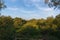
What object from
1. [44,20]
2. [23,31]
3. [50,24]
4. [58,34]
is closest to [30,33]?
[23,31]

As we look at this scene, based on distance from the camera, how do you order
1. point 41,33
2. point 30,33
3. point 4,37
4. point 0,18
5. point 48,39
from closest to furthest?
point 4,37 → point 48,39 → point 30,33 → point 41,33 → point 0,18

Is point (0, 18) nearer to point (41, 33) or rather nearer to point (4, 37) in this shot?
point (41, 33)

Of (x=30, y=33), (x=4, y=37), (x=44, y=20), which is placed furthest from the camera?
(x=44, y=20)

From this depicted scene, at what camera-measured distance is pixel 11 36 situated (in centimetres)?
2083

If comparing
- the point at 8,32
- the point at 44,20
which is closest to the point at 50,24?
the point at 44,20

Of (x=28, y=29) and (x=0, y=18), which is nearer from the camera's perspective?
(x=28, y=29)

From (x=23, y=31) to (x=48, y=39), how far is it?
7161mm

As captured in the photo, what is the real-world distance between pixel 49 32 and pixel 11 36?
1231 centimetres

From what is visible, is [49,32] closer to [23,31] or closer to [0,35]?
[23,31]

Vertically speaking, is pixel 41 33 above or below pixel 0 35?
below

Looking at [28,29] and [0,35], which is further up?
[0,35]

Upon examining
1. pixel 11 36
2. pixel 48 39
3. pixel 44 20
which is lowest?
pixel 44 20


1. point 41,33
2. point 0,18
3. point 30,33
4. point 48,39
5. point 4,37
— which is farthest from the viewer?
point 0,18

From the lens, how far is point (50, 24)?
3588cm
